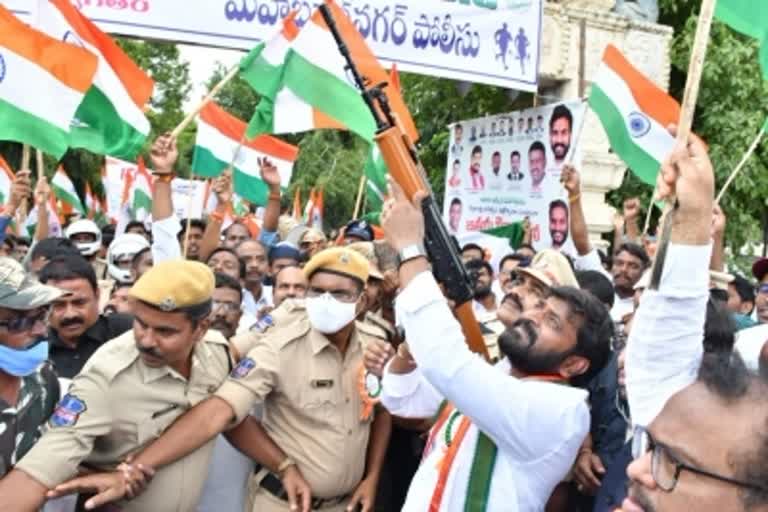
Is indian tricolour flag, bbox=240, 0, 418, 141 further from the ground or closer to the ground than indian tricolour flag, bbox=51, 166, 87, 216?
further from the ground

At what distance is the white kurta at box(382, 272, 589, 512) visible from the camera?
222 cm

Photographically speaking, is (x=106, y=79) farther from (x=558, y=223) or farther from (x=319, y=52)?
(x=558, y=223)

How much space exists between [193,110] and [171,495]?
263cm

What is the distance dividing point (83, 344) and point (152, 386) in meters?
0.76

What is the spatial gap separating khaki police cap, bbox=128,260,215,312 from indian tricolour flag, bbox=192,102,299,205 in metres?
3.94

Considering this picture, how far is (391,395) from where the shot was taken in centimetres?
282

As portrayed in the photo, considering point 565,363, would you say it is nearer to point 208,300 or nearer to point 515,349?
point 515,349

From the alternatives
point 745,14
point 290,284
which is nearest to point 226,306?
point 290,284

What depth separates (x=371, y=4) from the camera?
24.8 ft

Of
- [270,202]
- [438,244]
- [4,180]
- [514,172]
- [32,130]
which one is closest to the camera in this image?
[438,244]

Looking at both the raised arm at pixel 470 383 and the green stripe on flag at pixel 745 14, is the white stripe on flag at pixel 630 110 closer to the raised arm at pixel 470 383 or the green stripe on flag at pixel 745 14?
the green stripe on flag at pixel 745 14

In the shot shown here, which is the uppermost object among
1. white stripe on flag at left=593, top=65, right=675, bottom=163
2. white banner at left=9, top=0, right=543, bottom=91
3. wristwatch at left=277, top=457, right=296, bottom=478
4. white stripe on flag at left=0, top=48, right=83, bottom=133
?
white banner at left=9, top=0, right=543, bottom=91

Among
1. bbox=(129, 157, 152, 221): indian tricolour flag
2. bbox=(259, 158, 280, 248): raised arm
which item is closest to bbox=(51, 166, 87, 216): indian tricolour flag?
bbox=(129, 157, 152, 221): indian tricolour flag

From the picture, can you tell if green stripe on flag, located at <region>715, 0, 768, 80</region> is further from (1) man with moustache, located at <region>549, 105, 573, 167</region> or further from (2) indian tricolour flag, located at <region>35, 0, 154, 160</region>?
(1) man with moustache, located at <region>549, 105, 573, 167</region>
